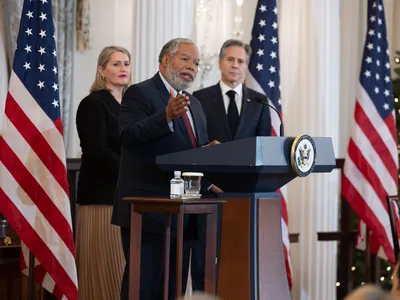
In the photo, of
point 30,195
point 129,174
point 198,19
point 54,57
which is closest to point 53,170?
point 30,195

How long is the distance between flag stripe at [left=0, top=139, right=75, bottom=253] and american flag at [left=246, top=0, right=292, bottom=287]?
6.72ft

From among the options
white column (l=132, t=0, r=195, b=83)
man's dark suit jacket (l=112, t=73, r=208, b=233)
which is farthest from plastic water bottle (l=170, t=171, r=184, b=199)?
white column (l=132, t=0, r=195, b=83)

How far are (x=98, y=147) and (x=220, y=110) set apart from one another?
Result: 1.00m

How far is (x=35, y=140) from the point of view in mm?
4773

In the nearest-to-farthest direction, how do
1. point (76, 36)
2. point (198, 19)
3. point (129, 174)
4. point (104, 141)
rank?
point (129, 174), point (104, 141), point (76, 36), point (198, 19)

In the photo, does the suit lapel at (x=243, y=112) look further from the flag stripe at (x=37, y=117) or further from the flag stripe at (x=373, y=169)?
the flag stripe at (x=373, y=169)

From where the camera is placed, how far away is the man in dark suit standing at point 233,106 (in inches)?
202

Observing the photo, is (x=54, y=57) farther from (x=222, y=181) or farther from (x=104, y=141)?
(x=222, y=181)

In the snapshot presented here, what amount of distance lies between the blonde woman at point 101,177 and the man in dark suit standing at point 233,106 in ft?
2.34

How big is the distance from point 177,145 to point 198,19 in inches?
195

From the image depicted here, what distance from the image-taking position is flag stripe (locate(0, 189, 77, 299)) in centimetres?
473

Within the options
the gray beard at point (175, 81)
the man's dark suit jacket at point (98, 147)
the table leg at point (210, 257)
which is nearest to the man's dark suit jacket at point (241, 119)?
the man's dark suit jacket at point (98, 147)

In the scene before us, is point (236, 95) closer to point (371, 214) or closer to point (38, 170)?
point (38, 170)

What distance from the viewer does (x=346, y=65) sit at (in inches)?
366
